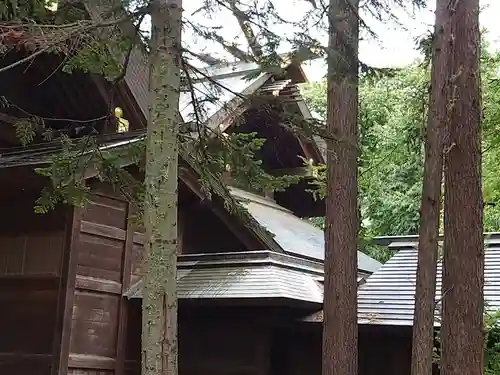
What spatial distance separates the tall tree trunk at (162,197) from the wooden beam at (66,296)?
3.58 m

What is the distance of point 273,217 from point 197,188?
2206 mm

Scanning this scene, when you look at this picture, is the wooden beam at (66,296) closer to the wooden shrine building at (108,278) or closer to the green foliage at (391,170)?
the wooden shrine building at (108,278)

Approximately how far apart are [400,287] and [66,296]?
11.5 feet

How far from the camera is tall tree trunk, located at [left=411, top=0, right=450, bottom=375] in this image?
5453 mm

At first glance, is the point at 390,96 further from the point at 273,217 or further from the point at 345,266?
the point at 345,266

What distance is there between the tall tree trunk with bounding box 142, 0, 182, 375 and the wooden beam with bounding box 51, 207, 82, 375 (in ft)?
11.7

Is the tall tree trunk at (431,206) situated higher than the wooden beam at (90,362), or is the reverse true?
the tall tree trunk at (431,206)

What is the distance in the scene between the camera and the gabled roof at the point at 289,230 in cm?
895

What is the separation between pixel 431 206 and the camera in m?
5.67

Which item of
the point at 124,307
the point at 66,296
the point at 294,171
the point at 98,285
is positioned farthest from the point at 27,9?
the point at 294,171

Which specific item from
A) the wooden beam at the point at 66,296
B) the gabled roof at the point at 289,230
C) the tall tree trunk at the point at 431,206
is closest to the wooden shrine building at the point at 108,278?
the wooden beam at the point at 66,296

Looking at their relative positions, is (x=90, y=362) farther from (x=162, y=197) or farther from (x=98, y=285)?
(x=162, y=197)

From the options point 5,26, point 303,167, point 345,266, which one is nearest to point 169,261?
point 5,26

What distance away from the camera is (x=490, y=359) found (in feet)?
21.4
